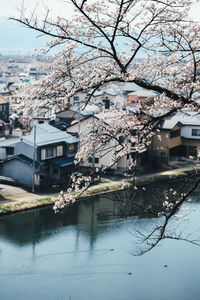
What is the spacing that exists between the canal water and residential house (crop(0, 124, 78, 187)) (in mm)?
2227

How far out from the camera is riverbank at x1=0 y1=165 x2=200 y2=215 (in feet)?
36.9

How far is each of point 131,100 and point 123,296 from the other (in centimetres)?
1888

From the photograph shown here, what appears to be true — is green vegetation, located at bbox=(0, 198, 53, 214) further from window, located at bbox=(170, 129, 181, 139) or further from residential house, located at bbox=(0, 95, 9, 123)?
residential house, located at bbox=(0, 95, 9, 123)

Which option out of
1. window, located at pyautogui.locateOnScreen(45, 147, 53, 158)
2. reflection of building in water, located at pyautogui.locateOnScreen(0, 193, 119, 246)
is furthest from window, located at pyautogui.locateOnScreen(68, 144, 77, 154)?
reflection of building in water, located at pyautogui.locateOnScreen(0, 193, 119, 246)

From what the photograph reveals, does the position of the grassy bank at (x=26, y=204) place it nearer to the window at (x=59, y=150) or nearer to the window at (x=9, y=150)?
the window at (x=59, y=150)

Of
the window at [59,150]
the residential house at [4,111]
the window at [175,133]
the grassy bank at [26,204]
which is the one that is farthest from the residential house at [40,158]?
the residential house at [4,111]

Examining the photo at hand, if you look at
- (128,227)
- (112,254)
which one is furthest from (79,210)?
(112,254)

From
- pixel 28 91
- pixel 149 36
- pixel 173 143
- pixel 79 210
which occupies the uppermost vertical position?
pixel 149 36

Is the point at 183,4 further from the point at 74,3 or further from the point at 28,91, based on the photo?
the point at 28,91

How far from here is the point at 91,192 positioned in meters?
12.8

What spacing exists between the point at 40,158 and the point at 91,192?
224 centimetres

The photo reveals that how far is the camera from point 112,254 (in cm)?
858

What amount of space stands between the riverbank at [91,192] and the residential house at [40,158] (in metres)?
0.98

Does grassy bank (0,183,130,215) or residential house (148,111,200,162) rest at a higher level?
residential house (148,111,200,162)
